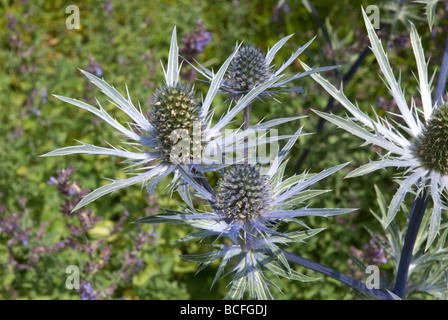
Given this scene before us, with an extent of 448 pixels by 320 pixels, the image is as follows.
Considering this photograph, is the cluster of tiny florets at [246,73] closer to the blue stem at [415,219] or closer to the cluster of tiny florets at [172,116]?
the cluster of tiny florets at [172,116]

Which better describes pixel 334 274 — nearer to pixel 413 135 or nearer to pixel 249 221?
pixel 249 221

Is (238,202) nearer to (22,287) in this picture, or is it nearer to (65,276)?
(65,276)

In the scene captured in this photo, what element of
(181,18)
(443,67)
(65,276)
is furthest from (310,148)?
(181,18)

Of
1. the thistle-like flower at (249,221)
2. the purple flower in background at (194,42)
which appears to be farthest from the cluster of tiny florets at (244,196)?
the purple flower in background at (194,42)

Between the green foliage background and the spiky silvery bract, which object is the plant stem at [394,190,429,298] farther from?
the green foliage background

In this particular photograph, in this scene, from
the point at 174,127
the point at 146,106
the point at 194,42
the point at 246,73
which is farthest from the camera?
the point at 146,106

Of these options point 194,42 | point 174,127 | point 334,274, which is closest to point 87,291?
point 174,127
